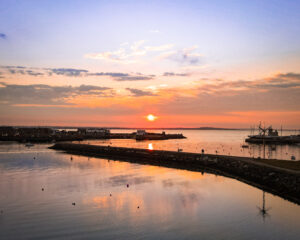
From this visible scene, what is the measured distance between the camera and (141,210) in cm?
2405

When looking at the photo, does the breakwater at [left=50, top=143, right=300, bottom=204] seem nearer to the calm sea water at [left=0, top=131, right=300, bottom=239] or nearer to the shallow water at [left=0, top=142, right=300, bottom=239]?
the shallow water at [left=0, top=142, right=300, bottom=239]

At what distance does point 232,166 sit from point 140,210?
2484 cm

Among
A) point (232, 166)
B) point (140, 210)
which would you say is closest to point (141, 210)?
point (140, 210)

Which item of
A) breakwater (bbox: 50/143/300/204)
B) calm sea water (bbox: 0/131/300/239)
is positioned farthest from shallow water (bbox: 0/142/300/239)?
breakwater (bbox: 50/143/300/204)

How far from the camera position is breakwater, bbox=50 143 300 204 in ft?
95.5

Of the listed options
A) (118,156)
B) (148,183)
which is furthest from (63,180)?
(118,156)

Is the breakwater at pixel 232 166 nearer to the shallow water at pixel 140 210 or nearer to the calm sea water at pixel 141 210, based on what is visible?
the shallow water at pixel 140 210

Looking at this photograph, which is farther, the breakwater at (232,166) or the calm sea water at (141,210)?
the breakwater at (232,166)

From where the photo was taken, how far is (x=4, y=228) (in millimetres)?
19641

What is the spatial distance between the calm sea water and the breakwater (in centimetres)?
199

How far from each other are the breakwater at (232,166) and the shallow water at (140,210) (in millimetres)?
1744

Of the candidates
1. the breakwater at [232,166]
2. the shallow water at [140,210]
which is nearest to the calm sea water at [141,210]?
the shallow water at [140,210]

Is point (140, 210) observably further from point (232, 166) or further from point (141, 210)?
point (232, 166)

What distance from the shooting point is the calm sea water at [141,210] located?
1902cm
